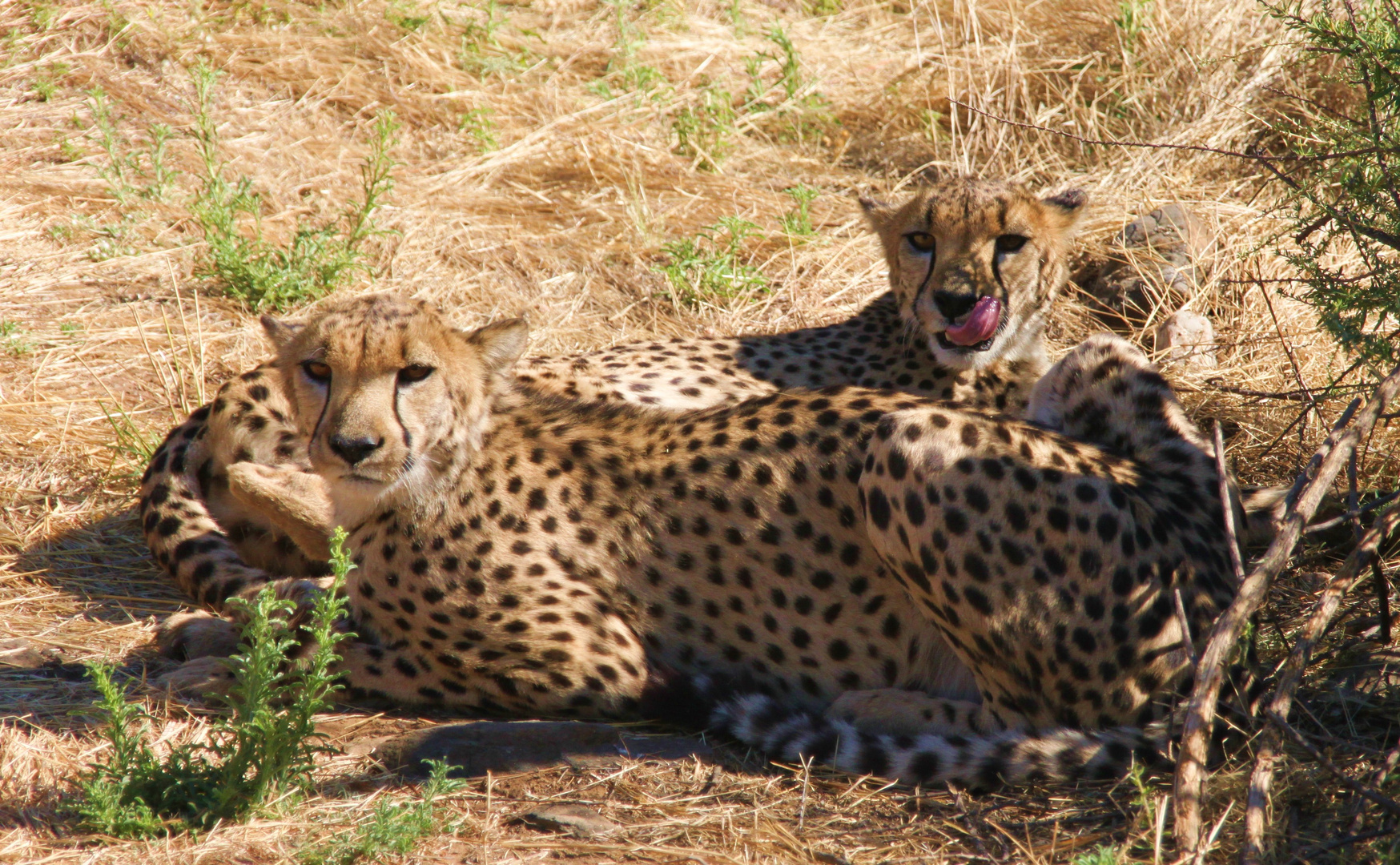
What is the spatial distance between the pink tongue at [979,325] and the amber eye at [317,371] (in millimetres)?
2327

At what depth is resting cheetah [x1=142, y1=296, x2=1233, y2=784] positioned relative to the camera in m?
2.95

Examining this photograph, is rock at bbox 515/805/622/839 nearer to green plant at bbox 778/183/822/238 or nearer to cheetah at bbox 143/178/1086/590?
cheetah at bbox 143/178/1086/590

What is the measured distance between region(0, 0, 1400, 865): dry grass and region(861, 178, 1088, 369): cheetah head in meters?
0.67

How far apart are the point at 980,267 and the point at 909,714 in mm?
1996

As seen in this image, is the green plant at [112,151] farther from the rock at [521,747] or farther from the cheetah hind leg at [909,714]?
the cheetah hind leg at [909,714]

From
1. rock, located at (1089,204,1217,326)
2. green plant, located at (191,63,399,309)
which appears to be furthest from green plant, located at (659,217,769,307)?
rock, located at (1089,204,1217,326)

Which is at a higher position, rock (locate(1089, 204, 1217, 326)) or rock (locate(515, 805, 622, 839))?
rock (locate(1089, 204, 1217, 326))

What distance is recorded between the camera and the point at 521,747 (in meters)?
3.08

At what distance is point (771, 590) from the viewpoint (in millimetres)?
3352

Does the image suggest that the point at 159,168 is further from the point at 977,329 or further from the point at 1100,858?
the point at 1100,858

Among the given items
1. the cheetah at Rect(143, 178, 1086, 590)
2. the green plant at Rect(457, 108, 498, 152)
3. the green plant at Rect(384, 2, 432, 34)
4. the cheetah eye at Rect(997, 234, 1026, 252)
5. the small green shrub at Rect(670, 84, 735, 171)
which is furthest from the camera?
the green plant at Rect(384, 2, 432, 34)

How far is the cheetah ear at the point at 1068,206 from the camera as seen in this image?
485 centimetres

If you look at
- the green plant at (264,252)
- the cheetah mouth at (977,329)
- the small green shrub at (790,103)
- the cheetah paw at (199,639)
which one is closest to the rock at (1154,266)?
the cheetah mouth at (977,329)

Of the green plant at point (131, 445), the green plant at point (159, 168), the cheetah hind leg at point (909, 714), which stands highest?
the green plant at point (159, 168)
